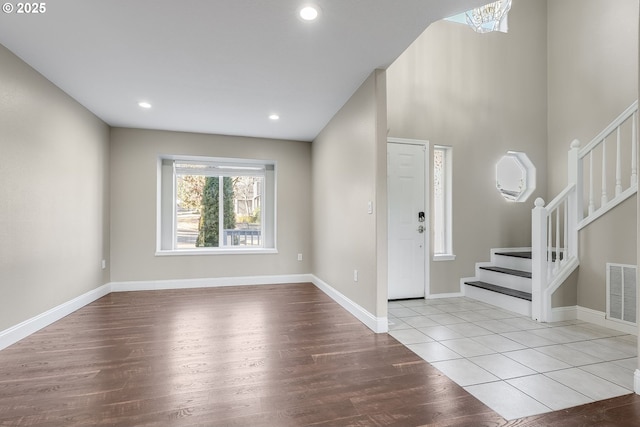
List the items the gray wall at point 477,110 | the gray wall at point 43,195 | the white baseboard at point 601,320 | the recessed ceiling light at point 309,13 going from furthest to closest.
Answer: the gray wall at point 477,110
the white baseboard at point 601,320
the gray wall at point 43,195
the recessed ceiling light at point 309,13

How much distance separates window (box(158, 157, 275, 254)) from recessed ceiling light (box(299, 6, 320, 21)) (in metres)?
3.36

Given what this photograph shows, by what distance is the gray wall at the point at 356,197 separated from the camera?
302 centimetres

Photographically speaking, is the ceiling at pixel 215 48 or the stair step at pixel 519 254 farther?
the stair step at pixel 519 254

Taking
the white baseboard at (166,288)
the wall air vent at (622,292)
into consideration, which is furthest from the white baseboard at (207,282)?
the wall air vent at (622,292)

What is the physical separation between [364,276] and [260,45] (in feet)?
7.80

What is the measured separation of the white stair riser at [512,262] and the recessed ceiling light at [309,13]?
3.80 m

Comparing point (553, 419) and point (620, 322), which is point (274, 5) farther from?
point (620, 322)

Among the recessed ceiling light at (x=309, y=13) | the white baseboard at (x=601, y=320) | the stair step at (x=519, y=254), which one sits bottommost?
the white baseboard at (x=601, y=320)

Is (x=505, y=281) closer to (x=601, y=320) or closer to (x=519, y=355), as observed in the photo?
(x=601, y=320)

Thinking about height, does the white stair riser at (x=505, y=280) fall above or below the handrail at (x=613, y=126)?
below

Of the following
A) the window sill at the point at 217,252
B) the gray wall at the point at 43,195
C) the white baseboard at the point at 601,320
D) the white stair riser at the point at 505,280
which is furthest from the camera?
the window sill at the point at 217,252

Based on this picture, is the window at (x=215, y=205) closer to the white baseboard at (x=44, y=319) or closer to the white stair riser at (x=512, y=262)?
the white baseboard at (x=44, y=319)

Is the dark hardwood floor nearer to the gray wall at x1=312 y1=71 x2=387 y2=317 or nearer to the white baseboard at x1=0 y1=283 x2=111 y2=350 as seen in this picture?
the white baseboard at x1=0 y1=283 x2=111 y2=350

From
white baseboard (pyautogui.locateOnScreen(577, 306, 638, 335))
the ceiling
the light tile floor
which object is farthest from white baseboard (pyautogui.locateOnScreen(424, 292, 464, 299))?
the ceiling
